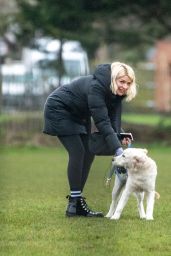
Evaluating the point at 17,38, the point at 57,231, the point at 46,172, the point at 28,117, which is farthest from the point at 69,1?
the point at 57,231

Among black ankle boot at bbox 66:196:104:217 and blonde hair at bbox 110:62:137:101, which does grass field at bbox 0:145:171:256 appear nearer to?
black ankle boot at bbox 66:196:104:217

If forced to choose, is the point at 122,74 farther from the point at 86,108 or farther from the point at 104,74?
the point at 86,108

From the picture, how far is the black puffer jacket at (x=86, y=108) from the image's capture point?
9.14 meters

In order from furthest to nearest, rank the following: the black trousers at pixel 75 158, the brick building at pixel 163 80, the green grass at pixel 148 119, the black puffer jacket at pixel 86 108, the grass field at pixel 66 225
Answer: the brick building at pixel 163 80 → the green grass at pixel 148 119 → the black trousers at pixel 75 158 → the black puffer jacket at pixel 86 108 → the grass field at pixel 66 225

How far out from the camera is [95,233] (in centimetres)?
830

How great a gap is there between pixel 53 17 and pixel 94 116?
53.2ft

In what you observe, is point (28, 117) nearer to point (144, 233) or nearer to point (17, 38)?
point (17, 38)

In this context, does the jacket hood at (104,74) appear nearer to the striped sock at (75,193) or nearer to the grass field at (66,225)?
the striped sock at (75,193)

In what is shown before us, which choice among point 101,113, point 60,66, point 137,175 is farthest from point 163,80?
point 101,113

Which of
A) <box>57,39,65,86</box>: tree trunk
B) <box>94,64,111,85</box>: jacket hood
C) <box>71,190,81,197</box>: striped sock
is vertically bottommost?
<box>57,39,65,86</box>: tree trunk

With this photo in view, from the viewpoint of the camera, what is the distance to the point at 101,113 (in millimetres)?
9125

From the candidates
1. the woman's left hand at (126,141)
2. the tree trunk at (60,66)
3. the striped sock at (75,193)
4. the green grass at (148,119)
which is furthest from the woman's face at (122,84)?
the tree trunk at (60,66)

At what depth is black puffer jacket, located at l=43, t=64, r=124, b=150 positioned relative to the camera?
914 centimetres

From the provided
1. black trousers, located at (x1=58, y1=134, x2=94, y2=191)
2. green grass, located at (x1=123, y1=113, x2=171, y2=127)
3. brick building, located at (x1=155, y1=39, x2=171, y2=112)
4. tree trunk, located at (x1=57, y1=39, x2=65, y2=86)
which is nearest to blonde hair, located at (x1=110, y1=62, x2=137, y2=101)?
black trousers, located at (x1=58, y1=134, x2=94, y2=191)
